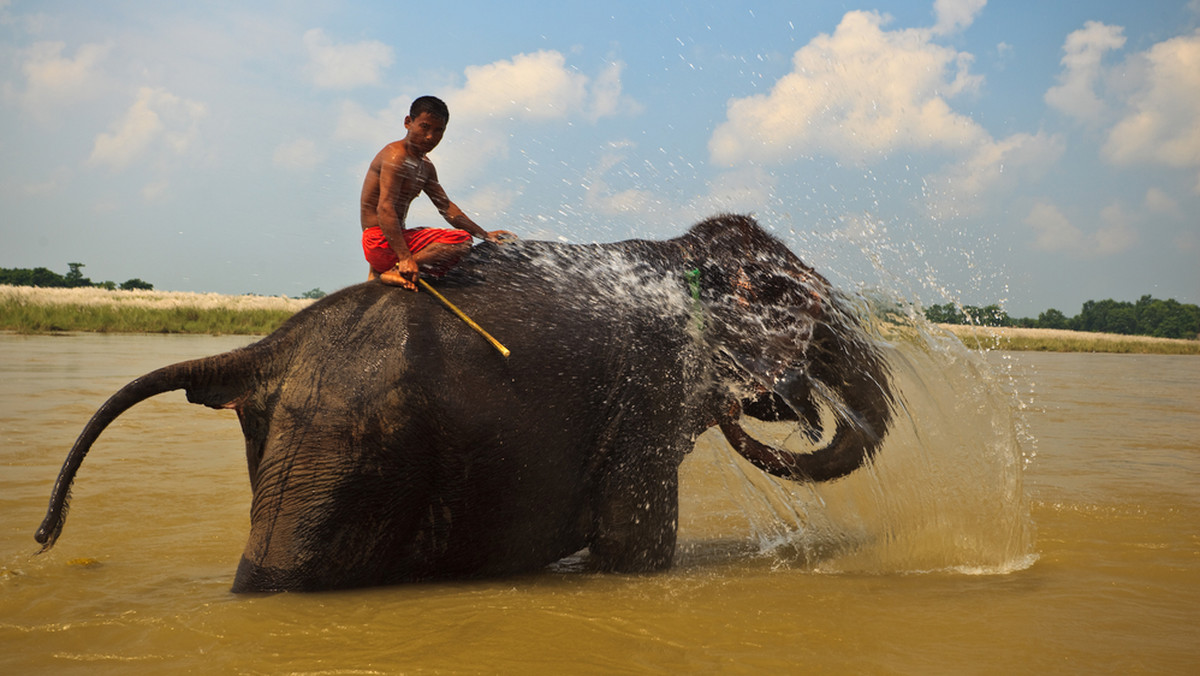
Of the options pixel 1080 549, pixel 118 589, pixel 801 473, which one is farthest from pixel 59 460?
pixel 1080 549

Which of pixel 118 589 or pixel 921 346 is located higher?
pixel 921 346

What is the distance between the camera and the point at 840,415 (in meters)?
4.76

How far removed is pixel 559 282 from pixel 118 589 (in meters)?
2.57

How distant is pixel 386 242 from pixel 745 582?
2.54 m

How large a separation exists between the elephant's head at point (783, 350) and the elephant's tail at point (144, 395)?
2468mm

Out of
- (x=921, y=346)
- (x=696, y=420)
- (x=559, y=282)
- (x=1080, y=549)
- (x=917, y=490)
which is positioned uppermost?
(x=559, y=282)

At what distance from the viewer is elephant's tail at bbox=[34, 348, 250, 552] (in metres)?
3.41

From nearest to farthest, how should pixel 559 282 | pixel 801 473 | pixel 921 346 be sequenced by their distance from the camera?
pixel 559 282 < pixel 801 473 < pixel 921 346

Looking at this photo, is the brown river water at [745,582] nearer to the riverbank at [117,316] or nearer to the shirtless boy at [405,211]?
the shirtless boy at [405,211]

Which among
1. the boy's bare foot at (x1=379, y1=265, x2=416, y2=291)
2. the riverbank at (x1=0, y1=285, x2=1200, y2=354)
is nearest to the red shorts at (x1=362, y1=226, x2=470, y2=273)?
the boy's bare foot at (x1=379, y1=265, x2=416, y2=291)

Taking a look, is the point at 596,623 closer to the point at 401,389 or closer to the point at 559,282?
the point at 401,389

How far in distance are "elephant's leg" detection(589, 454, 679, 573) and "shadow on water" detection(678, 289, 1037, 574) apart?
0.58 meters

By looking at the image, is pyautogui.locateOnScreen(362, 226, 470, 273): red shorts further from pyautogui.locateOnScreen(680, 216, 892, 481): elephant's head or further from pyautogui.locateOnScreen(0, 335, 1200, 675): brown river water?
pyautogui.locateOnScreen(0, 335, 1200, 675): brown river water

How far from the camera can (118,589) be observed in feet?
12.2
